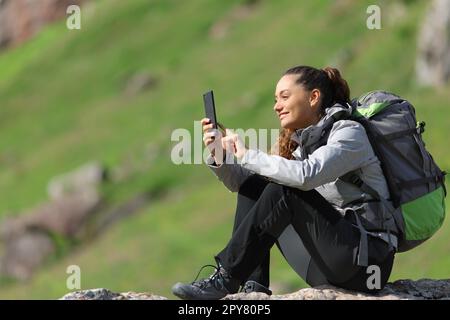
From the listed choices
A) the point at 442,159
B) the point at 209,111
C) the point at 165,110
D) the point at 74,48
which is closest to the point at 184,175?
the point at 165,110

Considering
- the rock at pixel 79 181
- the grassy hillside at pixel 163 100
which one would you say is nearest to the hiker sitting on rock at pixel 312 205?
the grassy hillside at pixel 163 100

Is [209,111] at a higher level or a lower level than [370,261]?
higher

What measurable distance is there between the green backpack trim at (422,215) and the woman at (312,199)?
10.1 inches

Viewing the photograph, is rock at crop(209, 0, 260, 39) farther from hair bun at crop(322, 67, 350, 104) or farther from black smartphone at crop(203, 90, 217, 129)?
black smartphone at crop(203, 90, 217, 129)

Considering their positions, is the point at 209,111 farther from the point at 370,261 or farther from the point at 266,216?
the point at 370,261

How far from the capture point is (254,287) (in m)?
10.5

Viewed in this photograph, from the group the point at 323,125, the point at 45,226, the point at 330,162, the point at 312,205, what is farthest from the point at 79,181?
the point at 330,162

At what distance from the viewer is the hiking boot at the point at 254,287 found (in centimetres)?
1045

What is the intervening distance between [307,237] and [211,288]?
863 mm

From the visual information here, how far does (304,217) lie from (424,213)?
1.06m

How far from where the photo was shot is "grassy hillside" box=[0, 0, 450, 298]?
32.4 meters

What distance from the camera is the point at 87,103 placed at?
5391 cm
